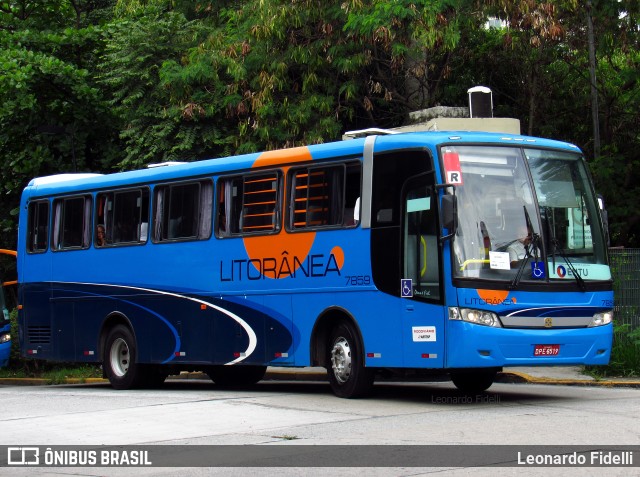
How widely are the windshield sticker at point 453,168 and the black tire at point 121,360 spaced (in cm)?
748

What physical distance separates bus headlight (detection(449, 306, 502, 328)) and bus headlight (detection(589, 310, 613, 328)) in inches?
57.4

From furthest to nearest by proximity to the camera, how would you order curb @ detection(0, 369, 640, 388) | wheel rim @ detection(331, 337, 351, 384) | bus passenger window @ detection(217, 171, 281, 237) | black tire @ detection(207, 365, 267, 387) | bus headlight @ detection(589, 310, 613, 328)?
black tire @ detection(207, 365, 267, 387) → curb @ detection(0, 369, 640, 388) → bus passenger window @ detection(217, 171, 281, 237) → wheel rim @ detection(331, 337, 351, 384) → bus headlight @ detection(589, 310, 613, 328)

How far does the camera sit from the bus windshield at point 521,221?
→ 1459 centimetres

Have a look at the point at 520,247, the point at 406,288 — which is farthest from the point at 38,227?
the point at 520,247

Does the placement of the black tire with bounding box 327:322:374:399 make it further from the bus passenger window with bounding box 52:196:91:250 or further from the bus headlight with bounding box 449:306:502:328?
the bus passenger window with bounding box 52:196:91:250

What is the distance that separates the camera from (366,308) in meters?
15.7

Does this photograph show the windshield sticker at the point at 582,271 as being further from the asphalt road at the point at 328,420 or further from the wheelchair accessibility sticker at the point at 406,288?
the wheelchair accessibility sticker at the point at 406,288

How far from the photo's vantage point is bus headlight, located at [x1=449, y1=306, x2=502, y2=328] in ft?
47.4

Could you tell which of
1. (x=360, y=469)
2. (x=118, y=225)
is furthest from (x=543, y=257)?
(x=118, y=225)

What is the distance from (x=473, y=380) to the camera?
17.0 metres

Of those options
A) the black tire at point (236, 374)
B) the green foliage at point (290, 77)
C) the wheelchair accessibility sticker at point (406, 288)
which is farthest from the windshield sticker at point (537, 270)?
the green foliage at point (290, 77)

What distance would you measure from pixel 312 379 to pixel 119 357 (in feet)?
10.9

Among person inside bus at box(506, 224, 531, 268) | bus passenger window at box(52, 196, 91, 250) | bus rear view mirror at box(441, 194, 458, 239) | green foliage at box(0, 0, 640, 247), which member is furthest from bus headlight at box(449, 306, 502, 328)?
bus passenger window at box(52, 196, 91, 250)

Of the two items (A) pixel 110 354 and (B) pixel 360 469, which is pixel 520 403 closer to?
(B) pixel 360 469
